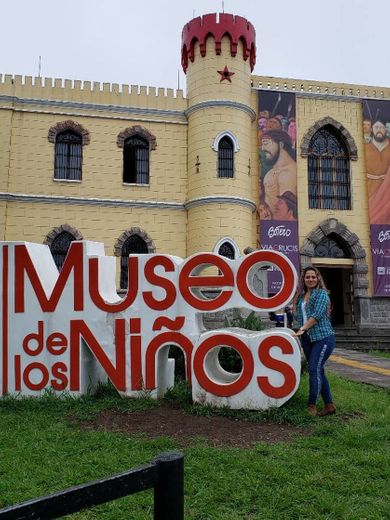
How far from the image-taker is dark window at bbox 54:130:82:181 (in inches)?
683

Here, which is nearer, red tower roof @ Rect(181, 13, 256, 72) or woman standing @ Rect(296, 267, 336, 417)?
woman standing @ Rect(296, 267, 336, 417)

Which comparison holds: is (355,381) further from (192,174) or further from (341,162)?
(341,162)

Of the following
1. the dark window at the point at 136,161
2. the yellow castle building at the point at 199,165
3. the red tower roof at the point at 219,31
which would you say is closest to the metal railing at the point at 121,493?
the yellow castle building at the point at 199,165

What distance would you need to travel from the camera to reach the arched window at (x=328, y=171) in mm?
18422

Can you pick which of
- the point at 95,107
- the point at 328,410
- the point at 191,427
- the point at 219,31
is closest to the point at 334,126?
the point at 219,31

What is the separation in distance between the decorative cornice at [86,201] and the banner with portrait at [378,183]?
7094 millimetres

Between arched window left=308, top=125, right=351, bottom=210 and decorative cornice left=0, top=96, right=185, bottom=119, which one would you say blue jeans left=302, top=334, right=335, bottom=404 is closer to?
arched window left=308, top=125, right=351, bottom=210

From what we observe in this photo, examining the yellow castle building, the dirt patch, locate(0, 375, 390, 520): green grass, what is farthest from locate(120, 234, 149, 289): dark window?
the dirt patch

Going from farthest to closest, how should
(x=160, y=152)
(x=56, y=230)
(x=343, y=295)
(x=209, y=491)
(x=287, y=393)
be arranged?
1. (x=343, y=295)
2. (x=160, y=152)
3. (x=56, y=230)
4. (x=287, y=393)
5. (x=209, y=491)

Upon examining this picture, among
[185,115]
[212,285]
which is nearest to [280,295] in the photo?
[212,285]

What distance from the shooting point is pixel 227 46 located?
17484mm

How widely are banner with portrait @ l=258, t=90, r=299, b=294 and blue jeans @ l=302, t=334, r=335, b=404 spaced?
11.7 metres

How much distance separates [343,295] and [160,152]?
906 centimetres

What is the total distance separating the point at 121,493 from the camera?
5.49 ft
